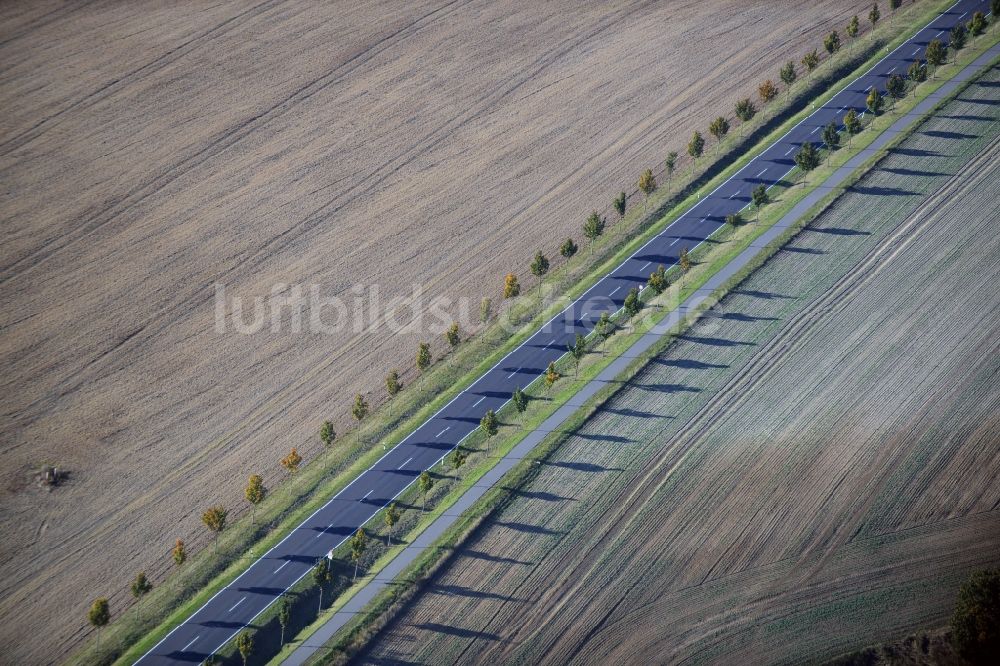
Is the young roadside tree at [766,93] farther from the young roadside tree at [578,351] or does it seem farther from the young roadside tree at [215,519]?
the young roadside tree at [215,519]

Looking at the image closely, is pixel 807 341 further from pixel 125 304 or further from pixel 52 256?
pixel 52 256

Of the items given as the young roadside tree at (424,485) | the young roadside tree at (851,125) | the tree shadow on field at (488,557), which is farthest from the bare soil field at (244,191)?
the tree shadow on field at (488,557)

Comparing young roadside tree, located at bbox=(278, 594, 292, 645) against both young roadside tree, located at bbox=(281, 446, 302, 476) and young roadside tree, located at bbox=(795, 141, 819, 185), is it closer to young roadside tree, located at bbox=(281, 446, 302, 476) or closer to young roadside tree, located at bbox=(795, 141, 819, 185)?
young roadside tree, located at bbox=(281, 446, 302, 476)

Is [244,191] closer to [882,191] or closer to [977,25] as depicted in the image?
[882,191]

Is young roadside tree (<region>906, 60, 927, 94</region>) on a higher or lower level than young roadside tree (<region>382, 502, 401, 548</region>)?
higher

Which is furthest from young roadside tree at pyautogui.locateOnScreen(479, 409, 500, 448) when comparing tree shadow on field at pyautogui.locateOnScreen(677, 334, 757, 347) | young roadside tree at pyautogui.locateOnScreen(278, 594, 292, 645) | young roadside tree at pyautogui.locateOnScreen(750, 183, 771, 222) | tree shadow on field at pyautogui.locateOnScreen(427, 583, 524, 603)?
young roadside tree at pyautogui.locateOnScreen(750, 183, 771, 222)

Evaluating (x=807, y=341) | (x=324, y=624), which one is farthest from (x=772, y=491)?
(x=324, y=624)
